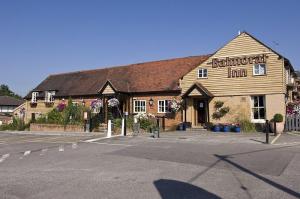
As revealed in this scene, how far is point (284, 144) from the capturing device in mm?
16812

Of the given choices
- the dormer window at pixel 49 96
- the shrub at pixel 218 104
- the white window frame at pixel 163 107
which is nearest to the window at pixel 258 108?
the shrub at pixel 218 104

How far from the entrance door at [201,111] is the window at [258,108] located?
3946 millimetres

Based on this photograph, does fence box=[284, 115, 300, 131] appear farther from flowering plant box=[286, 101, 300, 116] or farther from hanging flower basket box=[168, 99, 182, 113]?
hanging flower basket box=[168, 99, 182, 113]

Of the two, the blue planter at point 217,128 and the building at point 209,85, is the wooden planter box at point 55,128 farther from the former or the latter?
the blue planter at point 217,128

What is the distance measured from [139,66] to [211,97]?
10.4 meters

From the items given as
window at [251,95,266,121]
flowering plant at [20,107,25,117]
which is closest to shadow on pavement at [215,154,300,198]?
window at [251,95,266,121]

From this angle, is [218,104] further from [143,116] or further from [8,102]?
[8,102]

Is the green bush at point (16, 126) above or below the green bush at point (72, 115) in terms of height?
below

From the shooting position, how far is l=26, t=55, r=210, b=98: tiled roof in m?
31.1

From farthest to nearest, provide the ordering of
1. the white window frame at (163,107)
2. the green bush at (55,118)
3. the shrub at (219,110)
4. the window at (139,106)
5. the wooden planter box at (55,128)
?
the green bush at (55,118) → the window at (139,106) → the wooden planter box at (55,128) → the white window frame at (163,107) → the shrub at (219,110)

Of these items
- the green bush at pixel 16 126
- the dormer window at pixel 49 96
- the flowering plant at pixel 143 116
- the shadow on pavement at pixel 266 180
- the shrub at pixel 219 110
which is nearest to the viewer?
the shadow on pavement at pixel 266 180

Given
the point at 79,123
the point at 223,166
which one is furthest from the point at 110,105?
the point at 223,166

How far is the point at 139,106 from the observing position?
104ft

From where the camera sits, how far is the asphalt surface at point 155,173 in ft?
26.4
